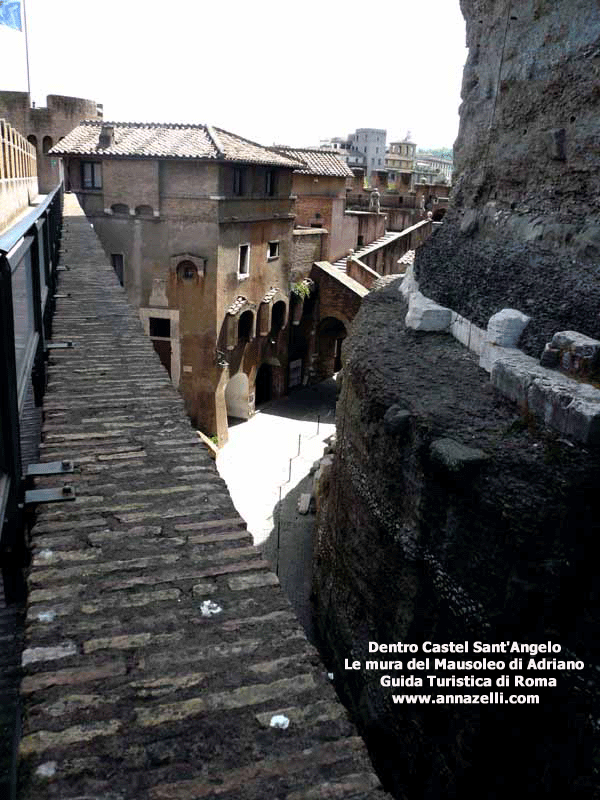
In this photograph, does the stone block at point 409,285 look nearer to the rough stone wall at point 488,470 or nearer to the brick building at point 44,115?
the rough stone wall at point 488,470

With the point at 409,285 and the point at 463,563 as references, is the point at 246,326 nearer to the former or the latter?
the point at 409,285

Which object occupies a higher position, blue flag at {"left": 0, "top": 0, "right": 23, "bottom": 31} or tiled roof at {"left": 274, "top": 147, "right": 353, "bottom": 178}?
blue flag at {"left": 0, "top": 0, "right": 23, "bottom": 31}

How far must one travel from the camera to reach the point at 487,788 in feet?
17.1

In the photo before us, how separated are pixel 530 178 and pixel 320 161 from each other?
18097 mm

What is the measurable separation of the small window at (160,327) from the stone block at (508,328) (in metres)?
12.7

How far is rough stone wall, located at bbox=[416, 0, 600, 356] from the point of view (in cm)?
646

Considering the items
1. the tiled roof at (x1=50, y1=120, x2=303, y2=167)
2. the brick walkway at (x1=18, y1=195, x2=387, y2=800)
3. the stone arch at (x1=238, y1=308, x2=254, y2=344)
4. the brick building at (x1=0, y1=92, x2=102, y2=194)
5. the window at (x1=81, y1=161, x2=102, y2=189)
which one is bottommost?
the stone arch at (x1=238, y1=308, x2=254, y2=344)

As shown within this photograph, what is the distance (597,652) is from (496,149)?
6283 mm

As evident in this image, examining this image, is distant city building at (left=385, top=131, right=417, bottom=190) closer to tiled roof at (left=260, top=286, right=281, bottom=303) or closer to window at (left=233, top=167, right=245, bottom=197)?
tiled roof at (left=260, top=286, right=281, bottom=303)

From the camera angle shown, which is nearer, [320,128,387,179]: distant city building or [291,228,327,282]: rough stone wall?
[291,228,327,282]: rough stone wall

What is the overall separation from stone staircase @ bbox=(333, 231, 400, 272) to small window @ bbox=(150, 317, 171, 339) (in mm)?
7991

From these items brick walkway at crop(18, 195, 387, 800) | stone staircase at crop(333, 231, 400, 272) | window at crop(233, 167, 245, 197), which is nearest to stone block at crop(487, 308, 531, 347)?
brick walkway at crop(18, 195, 387, 800)

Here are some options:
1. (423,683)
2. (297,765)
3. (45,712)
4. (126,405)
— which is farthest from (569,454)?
(45,712)

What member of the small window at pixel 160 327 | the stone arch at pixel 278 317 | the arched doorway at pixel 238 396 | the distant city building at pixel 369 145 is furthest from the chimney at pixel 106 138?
the distant city building at pixel 369 145
